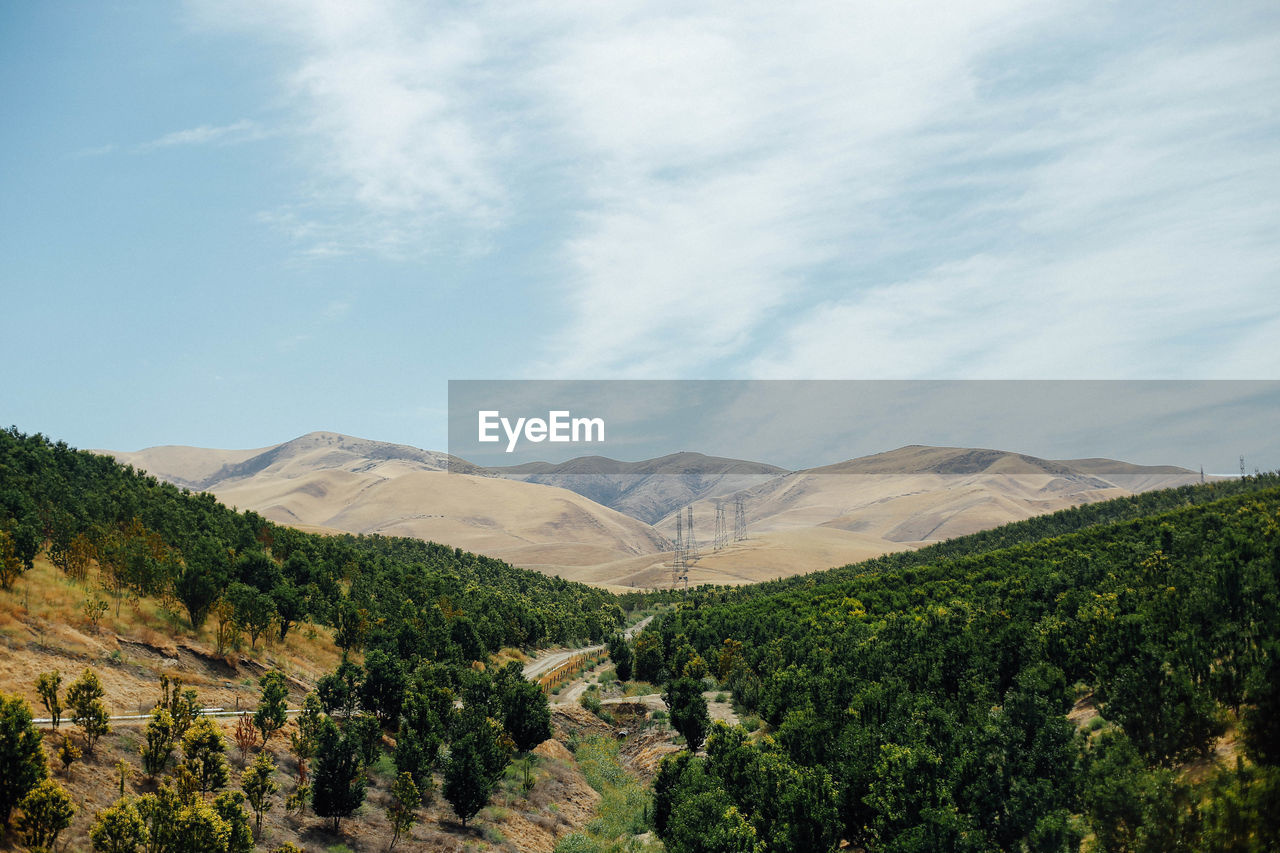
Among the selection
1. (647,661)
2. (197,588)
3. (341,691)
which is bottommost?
(647,661)

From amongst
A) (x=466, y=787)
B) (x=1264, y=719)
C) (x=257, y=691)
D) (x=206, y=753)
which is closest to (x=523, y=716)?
(x=466, y=787)

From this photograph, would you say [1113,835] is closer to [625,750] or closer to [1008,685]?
[1008,685]

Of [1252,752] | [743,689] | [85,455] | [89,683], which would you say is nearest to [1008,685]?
[1252,752]

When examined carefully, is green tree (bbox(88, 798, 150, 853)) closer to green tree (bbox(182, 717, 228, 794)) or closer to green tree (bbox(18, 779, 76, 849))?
green tree (bbox(18, 779, 76, 849))

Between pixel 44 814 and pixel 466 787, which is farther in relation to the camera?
pixel 466 787

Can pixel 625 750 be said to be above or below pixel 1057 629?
below

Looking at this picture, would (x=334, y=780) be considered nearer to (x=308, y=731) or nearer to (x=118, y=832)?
(x=308, y=731)

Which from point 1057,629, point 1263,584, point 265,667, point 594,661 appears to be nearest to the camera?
point 1263,584

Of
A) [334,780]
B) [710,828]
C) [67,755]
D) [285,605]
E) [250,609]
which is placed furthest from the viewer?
[285,605]
